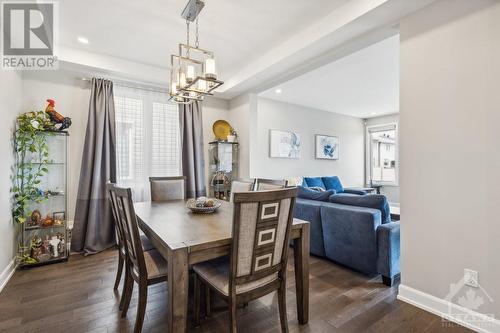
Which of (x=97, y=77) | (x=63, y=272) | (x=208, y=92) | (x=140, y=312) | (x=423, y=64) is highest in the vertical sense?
(x=97, y=77)

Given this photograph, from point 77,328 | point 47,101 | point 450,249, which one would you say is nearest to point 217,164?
point 47,101

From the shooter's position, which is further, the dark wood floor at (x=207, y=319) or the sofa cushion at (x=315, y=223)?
the sofa cushion at (x=315, y=223)

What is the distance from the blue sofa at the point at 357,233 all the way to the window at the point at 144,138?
2406 millimetres

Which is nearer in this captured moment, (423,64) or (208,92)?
(423,64)

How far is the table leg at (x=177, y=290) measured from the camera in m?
1.30

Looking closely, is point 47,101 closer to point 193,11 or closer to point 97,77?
point 97,77

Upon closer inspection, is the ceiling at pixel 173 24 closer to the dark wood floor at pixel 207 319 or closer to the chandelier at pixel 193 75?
the chandelier at pixel 193 75

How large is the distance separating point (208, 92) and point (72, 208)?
2.73m

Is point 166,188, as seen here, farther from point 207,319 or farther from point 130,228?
point 207,319

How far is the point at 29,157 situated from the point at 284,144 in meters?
4.24

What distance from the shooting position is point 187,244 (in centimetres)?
138

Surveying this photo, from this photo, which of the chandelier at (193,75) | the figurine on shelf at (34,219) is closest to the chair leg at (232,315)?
the chandelier at (193,75)

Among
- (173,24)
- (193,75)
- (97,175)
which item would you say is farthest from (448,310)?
(97,175)

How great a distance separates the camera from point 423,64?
203cm
